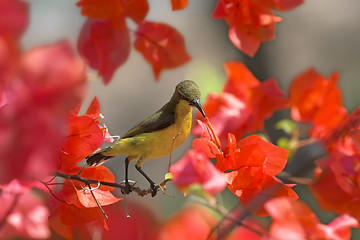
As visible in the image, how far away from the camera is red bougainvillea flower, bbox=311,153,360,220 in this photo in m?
0.36

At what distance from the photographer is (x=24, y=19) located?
0.17 metres

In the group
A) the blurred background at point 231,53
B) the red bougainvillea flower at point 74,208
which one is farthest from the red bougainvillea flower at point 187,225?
the blurred background at point 231,53

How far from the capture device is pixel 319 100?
0.56 m

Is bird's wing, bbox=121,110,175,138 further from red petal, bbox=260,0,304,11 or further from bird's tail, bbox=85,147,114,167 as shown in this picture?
red petal, bbox=260,0,304,11

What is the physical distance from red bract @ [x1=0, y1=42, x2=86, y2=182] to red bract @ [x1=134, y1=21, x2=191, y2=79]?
0.23 metres

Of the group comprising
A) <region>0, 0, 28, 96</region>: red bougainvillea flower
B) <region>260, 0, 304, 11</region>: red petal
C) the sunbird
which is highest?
<region>0, 0, 28, 96</region>: red bougainvillea flower

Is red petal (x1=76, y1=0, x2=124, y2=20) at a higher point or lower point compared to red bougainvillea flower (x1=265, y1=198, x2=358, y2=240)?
higher

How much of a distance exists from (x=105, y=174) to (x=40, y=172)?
0.84 ft

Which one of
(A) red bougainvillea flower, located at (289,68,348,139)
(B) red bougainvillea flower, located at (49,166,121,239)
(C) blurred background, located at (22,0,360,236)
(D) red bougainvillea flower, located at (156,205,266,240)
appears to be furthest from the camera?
(C) blurred background, located at (22,0,360,236)

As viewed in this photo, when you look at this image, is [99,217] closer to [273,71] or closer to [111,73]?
[111,73]

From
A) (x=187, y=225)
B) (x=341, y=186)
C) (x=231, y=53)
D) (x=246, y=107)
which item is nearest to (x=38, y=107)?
(x=187, y=225)

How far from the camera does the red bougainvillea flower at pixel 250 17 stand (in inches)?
15.3

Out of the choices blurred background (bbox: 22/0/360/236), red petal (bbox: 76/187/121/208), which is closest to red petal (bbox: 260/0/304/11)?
red petal (bbox: 76/187/121/208)

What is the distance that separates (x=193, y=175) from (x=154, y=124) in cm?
39
